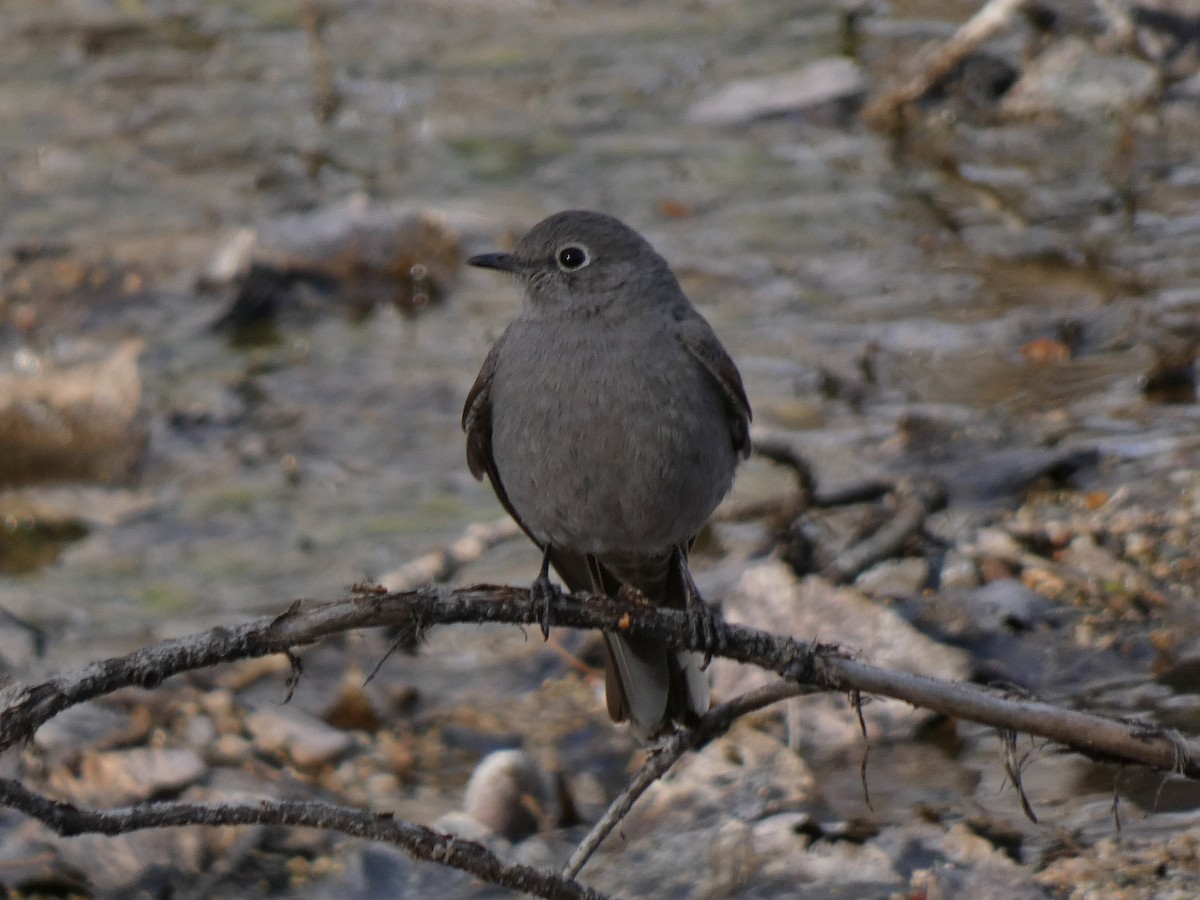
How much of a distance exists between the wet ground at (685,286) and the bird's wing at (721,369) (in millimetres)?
991

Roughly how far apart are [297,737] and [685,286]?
4.61 meters

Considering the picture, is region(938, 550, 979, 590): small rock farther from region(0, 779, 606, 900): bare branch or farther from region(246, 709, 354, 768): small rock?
region(0, 779, 606, 900): bare branch

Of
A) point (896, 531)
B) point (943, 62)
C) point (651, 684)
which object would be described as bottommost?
point (896, 531)

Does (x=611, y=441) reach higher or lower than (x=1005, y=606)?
higher

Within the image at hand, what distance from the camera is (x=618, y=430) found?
174 inches

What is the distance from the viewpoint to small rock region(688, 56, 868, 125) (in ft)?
38.5

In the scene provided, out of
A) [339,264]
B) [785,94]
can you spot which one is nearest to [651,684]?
[339,264]

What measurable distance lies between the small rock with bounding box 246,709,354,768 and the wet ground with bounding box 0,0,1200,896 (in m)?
0.06

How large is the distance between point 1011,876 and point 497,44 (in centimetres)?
1092

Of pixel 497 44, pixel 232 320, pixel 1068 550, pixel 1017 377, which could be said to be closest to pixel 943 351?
pixel 1017 377

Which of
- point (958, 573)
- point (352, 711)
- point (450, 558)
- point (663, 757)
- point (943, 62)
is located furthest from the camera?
point (943, 62)

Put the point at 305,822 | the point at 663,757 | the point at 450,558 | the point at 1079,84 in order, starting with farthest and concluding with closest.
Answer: the point at 1079,84 < the point at 450,558 < the point at 663,757 < the point at 305,822

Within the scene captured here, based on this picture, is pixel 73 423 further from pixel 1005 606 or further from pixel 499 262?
pixel 1005 606

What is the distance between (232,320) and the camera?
30.5 ft
